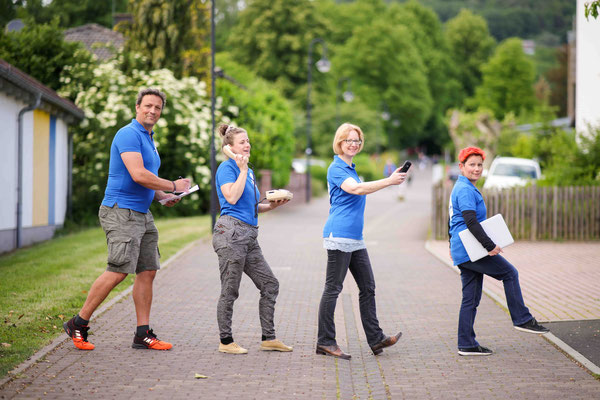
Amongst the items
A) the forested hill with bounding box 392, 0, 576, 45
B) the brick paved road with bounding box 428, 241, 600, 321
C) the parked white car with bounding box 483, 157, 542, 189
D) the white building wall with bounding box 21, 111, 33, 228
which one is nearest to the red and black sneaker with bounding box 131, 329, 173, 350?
the brick paved road with bounding box 428, 241, 600, 321

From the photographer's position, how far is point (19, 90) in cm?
1452

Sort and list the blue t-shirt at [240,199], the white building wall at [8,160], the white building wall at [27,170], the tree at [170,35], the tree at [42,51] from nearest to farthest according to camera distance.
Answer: the blue t-shirt at [240,199]
the white building wall at [8,160]
the white building wall at [27,170]
the tree at [42,51]
the tree at [170,35]

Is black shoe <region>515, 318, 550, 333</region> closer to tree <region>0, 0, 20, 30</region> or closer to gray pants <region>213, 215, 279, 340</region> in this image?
gray pants <region>213, 215, 279, 340</region>

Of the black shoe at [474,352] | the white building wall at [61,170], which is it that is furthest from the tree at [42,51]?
the black shoe at [474,352]

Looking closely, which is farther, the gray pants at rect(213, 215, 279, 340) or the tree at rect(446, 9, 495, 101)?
the tree at rect(446, 9, 495, 101)

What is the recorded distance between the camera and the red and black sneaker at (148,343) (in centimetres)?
640

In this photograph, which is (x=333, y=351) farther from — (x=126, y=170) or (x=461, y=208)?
(x=126, y=170)

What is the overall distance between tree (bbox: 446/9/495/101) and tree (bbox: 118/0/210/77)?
76.7 meters

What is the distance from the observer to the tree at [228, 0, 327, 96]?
220ft

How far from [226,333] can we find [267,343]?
36 cm

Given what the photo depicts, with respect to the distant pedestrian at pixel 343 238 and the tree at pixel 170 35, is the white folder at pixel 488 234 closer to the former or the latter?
the distant pedestrian at pixel 343 238

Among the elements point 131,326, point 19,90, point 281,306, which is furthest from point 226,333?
point 19,90

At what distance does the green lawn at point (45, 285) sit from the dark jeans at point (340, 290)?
2.23m

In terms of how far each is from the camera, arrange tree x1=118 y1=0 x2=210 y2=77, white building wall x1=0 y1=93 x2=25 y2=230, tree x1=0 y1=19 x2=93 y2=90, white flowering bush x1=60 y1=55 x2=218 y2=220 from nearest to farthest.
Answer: white building wall x1=0 y1=93 x2=25 y2=230, white flowering bush x1=60 y1=55 x2=218 y2=220, tree x1=0 y1=19 x2=93 y2=90, tree x1=118 y1=0 x2=210 y2=77
